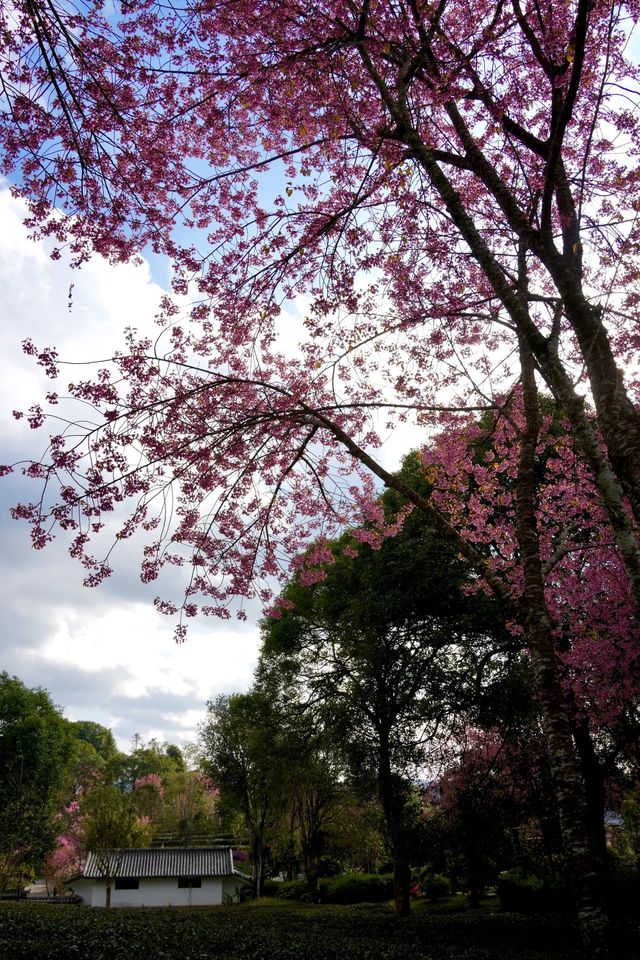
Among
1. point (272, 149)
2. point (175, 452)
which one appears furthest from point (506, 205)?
point (175, 452)

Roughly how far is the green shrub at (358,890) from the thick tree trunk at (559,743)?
24.9 meters

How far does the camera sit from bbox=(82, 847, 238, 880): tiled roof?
32.3m

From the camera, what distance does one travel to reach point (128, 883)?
32.8 meters

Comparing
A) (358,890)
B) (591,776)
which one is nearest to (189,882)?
(358,890)

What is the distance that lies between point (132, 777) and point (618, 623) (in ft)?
268

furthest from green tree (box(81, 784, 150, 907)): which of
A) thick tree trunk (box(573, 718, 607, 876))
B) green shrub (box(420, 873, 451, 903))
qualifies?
thick tree trunk (box(573, 718, 607, 876))

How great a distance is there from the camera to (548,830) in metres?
13.6

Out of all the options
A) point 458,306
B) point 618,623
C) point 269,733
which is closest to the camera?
point 458,306

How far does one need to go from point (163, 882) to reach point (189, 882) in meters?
1.43

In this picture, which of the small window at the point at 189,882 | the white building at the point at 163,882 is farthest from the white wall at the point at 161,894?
the small window at the point at 189,882

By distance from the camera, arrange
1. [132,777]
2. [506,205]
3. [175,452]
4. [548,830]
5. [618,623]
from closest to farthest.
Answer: [506,205], [175,452], [618,623], [548,830], [132,777]

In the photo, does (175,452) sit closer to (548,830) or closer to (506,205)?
(506,205)

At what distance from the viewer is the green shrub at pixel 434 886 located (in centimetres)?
2616

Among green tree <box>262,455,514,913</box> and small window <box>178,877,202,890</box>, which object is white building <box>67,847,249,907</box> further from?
green tree <box>262,455,514,913</box>
